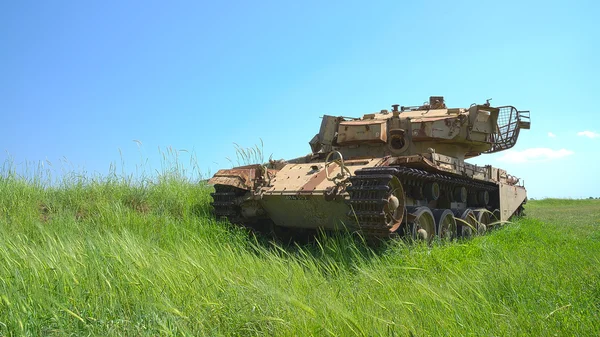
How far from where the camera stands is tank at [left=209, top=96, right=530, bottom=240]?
→ 239 inches

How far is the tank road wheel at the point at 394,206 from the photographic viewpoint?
5.96 metres

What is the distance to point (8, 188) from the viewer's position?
7715 mm

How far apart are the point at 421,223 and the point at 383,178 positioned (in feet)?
5.55

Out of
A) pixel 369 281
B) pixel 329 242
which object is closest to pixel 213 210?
pixel 329 242

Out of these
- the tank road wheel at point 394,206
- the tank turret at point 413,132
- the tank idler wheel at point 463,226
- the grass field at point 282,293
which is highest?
the tank turret at point 413,132

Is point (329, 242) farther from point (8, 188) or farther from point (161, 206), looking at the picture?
point (8, 188)

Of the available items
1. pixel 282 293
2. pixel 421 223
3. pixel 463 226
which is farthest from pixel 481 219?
pixel 282 293

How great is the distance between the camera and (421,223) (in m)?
7.13

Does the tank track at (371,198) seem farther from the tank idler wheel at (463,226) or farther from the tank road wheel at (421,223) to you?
the tank idler wheel at (463,226)

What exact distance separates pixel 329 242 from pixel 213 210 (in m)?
2.38

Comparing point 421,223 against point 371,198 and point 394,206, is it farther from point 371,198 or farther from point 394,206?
point 371,198

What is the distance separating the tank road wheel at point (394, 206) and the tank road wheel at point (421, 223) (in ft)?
0.95

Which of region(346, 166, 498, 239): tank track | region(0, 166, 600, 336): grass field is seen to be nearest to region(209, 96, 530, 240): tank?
region(346, 166, 498, 239): tank track

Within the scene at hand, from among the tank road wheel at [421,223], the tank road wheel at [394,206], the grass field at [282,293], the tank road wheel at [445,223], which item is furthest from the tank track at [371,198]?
the tank road wheel at [445,223]
